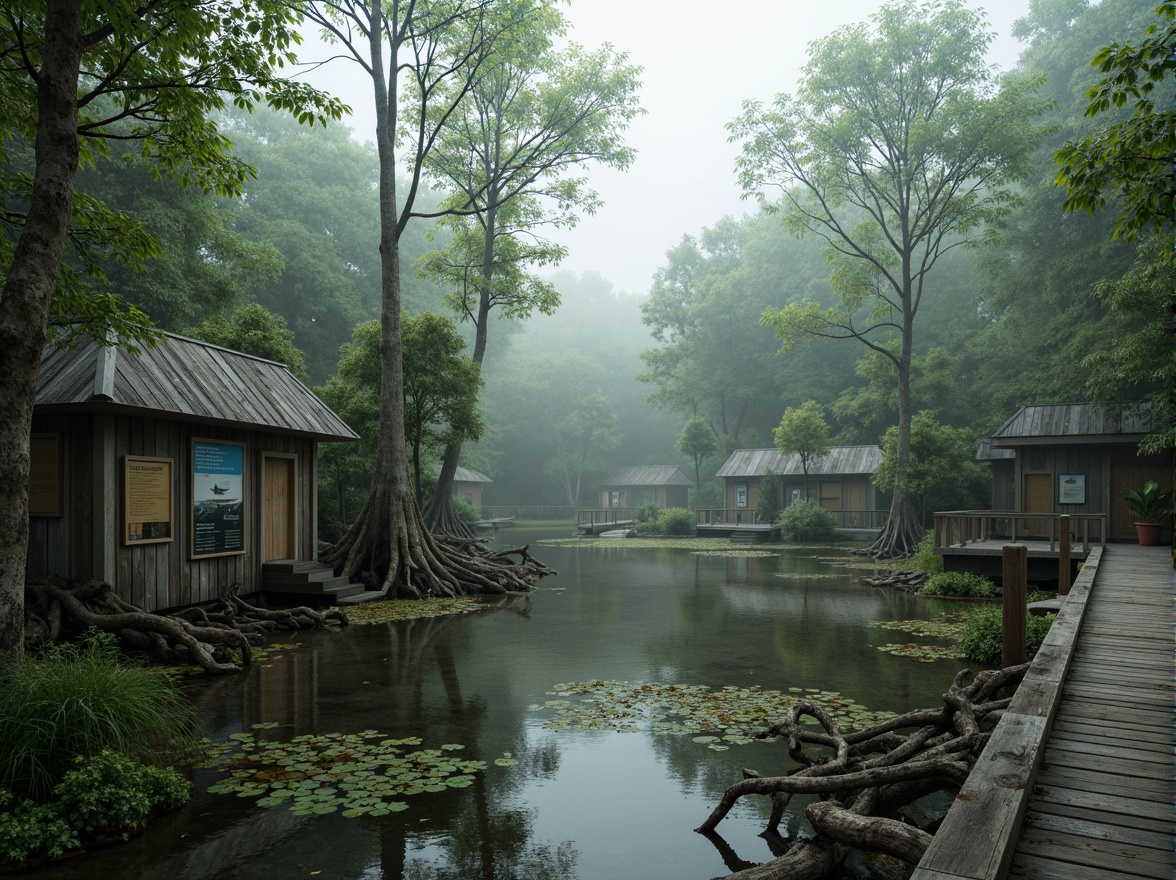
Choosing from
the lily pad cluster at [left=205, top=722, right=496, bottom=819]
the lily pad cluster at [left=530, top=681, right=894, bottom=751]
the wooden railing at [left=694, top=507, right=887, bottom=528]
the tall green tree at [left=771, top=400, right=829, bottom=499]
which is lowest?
the wooden railing at [left=694, top=507, right=887, bottom=528]

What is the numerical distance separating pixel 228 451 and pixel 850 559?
20.0 metres

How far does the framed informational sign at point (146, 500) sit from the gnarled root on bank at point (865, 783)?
9.28m

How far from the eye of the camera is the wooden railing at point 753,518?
38.8m

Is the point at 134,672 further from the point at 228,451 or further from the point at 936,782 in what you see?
the point at 228,451

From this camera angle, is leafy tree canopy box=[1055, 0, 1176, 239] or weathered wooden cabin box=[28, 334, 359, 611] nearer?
leafy tree canopy box=[1055, 0, 1176, 239]

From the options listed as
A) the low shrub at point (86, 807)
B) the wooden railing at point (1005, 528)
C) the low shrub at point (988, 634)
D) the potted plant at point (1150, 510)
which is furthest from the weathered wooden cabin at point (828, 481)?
the low shrub at point (86, 807)

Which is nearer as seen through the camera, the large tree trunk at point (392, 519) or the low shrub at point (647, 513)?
the large tree trunk at point (392, 519)

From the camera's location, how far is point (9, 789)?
496 centimetres

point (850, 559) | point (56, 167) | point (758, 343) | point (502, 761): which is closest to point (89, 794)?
point (502, 761)

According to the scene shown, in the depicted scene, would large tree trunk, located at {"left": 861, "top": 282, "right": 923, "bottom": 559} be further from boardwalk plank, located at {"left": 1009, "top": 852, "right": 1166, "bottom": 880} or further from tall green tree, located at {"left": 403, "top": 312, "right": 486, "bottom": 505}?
boardwalk plank, located at {"left": 1009, "top": 852, "right": 1166, "bottom": 880}

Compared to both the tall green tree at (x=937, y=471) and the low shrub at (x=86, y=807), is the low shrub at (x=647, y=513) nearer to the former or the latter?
the tall green tree at (x=937, y=471)

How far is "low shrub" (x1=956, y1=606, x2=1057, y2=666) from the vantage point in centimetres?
931

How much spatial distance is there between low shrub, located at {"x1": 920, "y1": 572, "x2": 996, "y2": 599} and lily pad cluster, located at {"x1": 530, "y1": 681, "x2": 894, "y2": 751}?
9871 mm

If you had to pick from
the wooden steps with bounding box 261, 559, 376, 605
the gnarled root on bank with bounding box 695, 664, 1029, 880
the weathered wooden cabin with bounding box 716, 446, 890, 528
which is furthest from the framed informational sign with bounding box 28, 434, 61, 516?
the weathered wooden cabin with bounding box 716, 446, 890, 528
